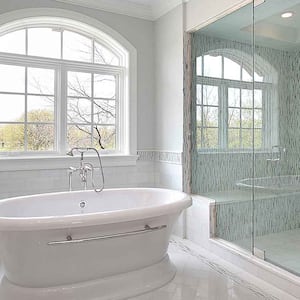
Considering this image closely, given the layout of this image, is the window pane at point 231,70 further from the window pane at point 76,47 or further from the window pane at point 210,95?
the window pane at point 76,47

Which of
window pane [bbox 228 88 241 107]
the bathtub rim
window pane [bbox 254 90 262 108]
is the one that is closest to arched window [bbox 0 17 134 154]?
window pane [bbox 228 88 241 107]

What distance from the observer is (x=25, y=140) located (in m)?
3.38

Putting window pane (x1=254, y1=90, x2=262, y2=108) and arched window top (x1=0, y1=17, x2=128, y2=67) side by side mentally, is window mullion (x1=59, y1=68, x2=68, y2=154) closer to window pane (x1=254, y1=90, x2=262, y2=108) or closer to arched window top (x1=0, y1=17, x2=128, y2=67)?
arched window top (x1=0, y1=17, x2=128, y2=67)

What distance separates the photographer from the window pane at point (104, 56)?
3.76m

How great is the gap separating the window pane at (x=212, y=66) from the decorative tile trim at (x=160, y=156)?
0.96m

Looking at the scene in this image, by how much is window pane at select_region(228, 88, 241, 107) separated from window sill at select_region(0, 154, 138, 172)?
130 cm

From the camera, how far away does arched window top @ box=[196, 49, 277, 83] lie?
3227 mm

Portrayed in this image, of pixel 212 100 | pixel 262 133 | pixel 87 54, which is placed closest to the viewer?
pixel 262 133

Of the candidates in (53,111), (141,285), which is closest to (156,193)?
(141,285)

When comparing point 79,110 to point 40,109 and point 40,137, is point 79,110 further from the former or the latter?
point 40,137

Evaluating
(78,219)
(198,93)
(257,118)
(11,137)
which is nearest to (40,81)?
(11,137)

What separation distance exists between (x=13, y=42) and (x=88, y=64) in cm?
84

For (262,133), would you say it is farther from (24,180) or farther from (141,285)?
(24,180)

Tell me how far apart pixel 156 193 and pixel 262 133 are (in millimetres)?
1303
